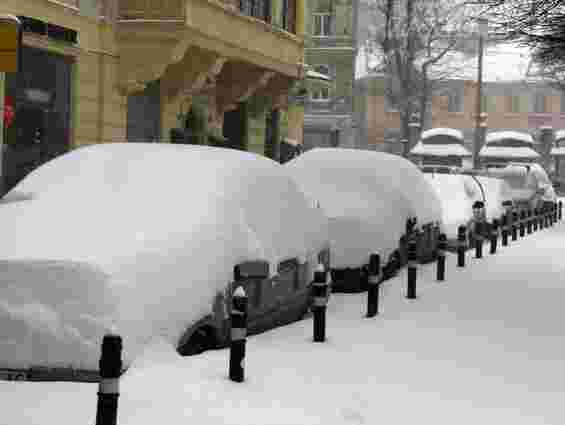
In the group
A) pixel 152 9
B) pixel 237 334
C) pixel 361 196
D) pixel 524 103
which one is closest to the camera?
pixel 237 334

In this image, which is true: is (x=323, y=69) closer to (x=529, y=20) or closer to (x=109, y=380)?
(x=529, y=20)

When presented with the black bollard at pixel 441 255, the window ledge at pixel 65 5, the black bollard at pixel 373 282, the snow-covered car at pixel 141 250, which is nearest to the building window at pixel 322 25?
the window ledge at pixel 65 5

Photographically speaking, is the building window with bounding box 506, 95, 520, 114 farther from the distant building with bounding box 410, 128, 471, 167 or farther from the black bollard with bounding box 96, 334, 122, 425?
the black bollard with bounding box 96, 334, 122, 425

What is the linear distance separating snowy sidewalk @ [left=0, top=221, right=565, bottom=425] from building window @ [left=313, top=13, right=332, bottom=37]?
158 feet

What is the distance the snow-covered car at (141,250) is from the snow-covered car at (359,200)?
281 centimetres

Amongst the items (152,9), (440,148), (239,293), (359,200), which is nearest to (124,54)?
(152,9)

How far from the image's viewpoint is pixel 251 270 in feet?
24.1

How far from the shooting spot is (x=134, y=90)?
20203mm

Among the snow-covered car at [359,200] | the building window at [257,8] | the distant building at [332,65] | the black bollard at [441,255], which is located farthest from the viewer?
the distant building at [332,65]

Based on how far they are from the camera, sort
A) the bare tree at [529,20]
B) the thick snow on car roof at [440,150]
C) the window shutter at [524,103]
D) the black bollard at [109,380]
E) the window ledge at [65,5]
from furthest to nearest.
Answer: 1. the window shutter at [524,103]
2. the thick snow on car roof at [440,150]
3. the window ledge at [65,5]
4. the bare tree at [529,20]
5. the black bollard at [109,380]

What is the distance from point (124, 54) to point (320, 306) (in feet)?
40.4

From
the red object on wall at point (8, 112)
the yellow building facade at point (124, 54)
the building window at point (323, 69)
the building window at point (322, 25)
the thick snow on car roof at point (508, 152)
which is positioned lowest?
the thick snow on car roof at point (508, 152)

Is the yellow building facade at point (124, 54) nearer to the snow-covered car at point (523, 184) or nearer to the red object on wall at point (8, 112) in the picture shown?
the red object on wall at point (8, 112)

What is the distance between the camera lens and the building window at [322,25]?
58.6 meters
